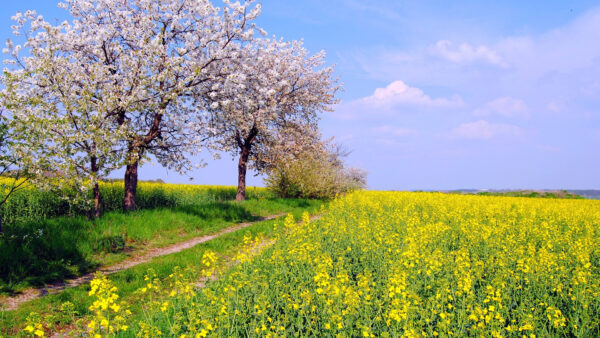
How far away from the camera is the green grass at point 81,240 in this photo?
967cm

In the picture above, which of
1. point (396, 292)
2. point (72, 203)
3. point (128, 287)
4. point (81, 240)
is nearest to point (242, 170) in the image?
point (72, 203)

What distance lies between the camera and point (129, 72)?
1505 centimetres

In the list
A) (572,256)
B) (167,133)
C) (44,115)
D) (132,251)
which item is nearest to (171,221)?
(132,251)

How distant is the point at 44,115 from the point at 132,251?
5.16 metres

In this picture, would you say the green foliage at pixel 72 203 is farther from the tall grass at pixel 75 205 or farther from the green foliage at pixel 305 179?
the green foliage at pixel 305 179

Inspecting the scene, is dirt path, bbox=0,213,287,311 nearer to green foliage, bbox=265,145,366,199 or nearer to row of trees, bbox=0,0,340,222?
row of trees, bbox=0,0,340,222

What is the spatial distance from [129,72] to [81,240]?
22.4 feet

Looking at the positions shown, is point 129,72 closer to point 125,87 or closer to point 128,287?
point 125,87

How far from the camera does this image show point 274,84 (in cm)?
2384

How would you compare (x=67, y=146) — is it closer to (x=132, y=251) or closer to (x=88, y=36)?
(x=132, y=251)

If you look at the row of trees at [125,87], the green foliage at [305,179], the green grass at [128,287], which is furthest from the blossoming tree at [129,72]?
the green foliage at [305,179]

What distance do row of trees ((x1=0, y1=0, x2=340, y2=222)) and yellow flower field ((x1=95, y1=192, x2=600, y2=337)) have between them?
20.4 ft

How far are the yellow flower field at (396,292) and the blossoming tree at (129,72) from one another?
7.38m

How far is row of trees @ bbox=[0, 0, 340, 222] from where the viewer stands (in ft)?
39.4
